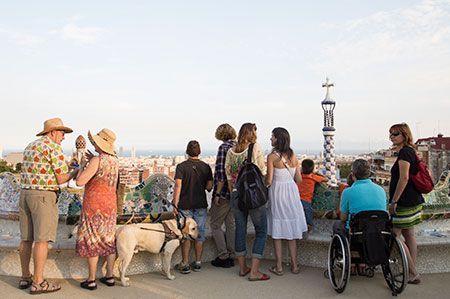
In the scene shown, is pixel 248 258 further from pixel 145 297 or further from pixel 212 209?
pixel 145 297

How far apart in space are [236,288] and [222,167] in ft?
4.77

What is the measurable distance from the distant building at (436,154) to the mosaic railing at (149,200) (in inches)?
1421

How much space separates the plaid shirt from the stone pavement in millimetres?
Answer: 1009

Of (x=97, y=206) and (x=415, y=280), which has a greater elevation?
(x=97, y=206)

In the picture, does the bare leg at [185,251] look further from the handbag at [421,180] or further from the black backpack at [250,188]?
the handbag at [421,180]

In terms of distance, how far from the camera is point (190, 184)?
5016mm

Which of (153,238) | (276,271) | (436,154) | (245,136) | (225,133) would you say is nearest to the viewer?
(153,238)

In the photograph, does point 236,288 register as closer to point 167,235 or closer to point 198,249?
point 198,249

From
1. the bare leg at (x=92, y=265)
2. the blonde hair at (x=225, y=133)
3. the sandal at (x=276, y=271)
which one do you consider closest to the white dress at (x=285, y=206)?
the sandal at (x=276, y=271)

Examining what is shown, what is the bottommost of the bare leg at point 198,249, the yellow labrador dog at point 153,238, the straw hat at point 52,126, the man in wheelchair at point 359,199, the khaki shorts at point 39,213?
the bare leg at point 198,249

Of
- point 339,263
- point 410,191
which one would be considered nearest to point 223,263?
point 339,263

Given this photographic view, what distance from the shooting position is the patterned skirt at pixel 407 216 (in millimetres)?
4422

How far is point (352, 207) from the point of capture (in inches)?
167

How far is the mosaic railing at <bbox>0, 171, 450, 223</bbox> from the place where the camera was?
511 cm
